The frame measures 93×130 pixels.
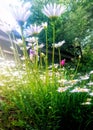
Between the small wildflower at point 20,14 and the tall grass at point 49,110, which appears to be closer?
the tall grass at point 49,110

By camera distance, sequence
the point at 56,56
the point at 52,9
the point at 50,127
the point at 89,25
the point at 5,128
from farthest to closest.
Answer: the point at 89,25
the point at 56,56
the point at 52,9
the point at 5,128
the point at 50,127

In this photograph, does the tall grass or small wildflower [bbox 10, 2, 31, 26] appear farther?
small wildflower [bbox 10, 2, 31, 26]

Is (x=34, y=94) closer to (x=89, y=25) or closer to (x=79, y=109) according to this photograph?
(x=79, y=109)

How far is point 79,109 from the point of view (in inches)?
74.2

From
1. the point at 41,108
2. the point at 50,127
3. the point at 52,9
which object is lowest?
the point at 50,127

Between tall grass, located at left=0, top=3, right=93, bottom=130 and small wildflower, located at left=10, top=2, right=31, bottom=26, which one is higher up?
small wildflower, located at left=10, top=2, right=31, bottom=26

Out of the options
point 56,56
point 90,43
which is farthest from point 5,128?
point 90,43

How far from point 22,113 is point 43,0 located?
17531 millimetres

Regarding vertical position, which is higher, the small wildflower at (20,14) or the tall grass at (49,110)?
the small wildflower at (20,14)

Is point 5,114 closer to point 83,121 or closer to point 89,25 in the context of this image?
point 83,121

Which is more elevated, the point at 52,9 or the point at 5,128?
the point at 52,9

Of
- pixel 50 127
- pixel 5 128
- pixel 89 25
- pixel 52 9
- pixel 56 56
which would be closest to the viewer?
pixel 50 127

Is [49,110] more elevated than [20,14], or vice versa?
[20,14]

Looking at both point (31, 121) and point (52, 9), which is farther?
point (52, 9)
